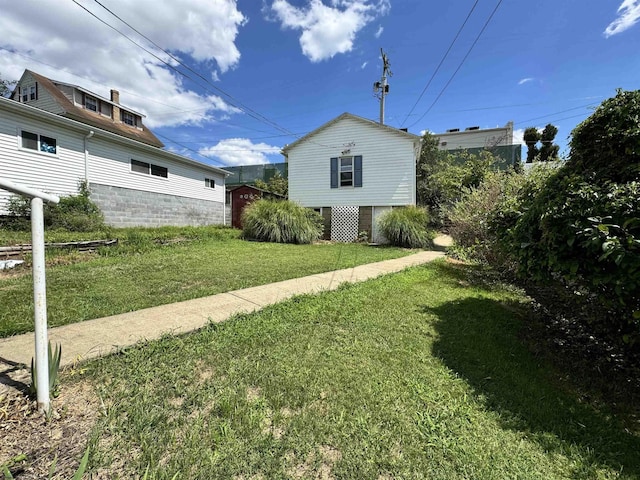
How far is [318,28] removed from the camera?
10.6 metres

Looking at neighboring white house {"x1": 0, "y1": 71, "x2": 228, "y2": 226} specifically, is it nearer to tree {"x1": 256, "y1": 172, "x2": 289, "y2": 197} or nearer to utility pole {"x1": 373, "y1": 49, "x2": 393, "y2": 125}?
tree {"x1": 256, "y1": 172, "x2": 289, "y2": 197}

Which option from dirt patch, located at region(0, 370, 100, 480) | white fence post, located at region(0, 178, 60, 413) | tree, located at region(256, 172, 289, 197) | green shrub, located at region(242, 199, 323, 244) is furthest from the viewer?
tree, located at region(256, 172, 289, 197)

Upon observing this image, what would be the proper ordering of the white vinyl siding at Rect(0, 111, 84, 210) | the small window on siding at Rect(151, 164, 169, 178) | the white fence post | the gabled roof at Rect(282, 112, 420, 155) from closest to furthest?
the white fence post → the white vinyl siding at Rect(0, 111, 84, 210) → the gabled roof at Rect(282, 112, 420, 155) → the small window on siding at Rect(151, 164, 169, 178)

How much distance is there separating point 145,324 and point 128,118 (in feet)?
66.3

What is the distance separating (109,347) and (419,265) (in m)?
6.75

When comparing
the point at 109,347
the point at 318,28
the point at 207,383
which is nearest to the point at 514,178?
the point at 207,383

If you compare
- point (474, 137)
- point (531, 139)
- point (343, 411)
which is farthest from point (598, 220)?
point (474, 137)

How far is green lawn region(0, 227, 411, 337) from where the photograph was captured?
3467 mm

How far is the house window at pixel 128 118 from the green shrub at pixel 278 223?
12.2m

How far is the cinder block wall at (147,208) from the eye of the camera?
12.1 metres

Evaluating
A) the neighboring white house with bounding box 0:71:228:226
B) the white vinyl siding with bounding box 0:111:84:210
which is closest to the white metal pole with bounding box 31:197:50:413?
the white vinyl siding with bounding box 0:111:84:210

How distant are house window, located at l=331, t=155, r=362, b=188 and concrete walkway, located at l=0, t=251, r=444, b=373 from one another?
9.34 metres

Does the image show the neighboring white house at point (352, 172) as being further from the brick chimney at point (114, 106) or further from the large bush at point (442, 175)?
the brick chimney at point (114, 106)

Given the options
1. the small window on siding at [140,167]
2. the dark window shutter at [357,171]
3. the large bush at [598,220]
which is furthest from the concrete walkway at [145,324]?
the small window on siding at [140,167]
